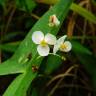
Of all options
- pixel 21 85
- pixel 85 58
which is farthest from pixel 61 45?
pixel 85 58

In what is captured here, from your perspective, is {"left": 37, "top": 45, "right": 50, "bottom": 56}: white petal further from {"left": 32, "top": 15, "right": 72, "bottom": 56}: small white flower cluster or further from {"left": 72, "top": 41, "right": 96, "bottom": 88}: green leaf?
{"left": 72, "top": 41, "right": 96, "bottom": 88}: green leaf

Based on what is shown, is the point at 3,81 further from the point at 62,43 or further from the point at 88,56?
the point at 62,43

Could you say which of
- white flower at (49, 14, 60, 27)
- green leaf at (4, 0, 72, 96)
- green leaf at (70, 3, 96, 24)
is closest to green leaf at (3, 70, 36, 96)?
green leaf at (4, 0, 72, 96)

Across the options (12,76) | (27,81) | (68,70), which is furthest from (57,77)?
(27,81)

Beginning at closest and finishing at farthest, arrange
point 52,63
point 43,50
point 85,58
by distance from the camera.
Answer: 1. point 43,50
2. point 52,63
3. point 85,58

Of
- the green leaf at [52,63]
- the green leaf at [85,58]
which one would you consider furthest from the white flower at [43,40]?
the green leaf at [85,58]

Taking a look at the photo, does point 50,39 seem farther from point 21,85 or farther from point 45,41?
point 21,85
